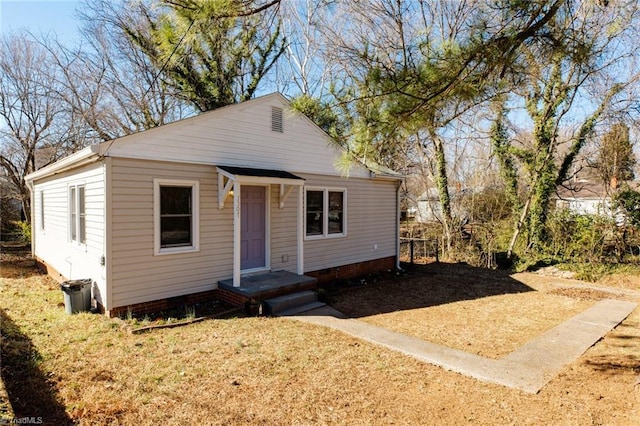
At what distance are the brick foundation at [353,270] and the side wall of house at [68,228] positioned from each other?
434cm

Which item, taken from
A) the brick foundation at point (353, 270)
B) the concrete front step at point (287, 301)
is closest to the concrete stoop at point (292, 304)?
the concrete front step at point (287, 301)

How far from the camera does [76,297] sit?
605 cm

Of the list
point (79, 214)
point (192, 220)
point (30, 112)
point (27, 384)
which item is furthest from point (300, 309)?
point (30, 112)

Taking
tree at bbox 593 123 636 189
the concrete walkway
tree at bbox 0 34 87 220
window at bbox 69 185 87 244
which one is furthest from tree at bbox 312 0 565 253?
tree at bbox 0 34 87 220

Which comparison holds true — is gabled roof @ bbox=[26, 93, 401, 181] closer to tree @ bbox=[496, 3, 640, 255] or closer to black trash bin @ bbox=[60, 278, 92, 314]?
black trash bin @ bbox=[60, 278, 92, 314]

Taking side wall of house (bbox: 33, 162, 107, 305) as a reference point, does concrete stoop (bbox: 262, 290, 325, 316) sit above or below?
below

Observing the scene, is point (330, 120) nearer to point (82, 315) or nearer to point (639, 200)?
point (82, 315)

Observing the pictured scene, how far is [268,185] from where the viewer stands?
7.80 metres

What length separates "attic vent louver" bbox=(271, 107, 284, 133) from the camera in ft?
25.6

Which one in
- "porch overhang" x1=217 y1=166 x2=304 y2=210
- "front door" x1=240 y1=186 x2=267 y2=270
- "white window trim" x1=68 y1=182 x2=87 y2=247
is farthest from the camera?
"front door" x1=240 y1=186 x2=267 y2=270

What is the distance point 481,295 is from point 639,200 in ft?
21.2

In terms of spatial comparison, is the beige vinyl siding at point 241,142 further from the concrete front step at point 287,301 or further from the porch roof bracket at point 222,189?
the concrete front step at point 287,301

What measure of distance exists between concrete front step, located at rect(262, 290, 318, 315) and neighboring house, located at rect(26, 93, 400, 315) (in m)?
0.78

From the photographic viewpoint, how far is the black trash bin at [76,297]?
6023 millimetres
